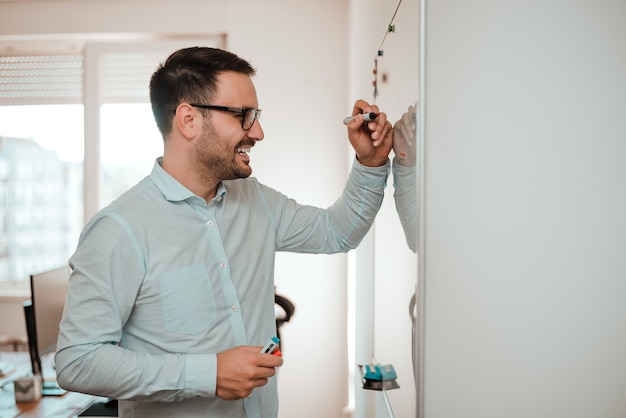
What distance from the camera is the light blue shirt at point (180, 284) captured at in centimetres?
108

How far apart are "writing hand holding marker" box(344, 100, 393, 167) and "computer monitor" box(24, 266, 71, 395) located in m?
1.70

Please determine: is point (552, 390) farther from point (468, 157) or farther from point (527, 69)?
point (527, 69)

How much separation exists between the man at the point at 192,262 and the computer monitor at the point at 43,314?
121cm

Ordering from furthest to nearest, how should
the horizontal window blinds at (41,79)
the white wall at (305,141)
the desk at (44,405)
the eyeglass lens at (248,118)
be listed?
the horizontal window blinds at (41,79) → the white wall at (305,141) → the desk at (44,405) → the eyeglass lens at (248,118)

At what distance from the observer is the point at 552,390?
2.63 ft

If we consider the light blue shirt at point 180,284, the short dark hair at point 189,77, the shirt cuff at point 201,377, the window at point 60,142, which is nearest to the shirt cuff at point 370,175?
the light blue shirt at point 180,284

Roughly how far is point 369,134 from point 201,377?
67cm

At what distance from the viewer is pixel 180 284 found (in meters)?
1.21

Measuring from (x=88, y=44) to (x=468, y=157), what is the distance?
3816 millimetres

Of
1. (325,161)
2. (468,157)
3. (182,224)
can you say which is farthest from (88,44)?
(468,157)

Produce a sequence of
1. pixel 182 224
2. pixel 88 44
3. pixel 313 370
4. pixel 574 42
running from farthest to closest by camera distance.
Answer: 1. pixel 88 44
2. pixel 313 370
3. pixel 182 224
4. pixel 574 42

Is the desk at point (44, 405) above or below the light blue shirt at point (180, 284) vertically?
below

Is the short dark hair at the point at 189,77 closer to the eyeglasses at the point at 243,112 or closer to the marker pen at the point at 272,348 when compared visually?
the eyeglasses at the point at 243,112

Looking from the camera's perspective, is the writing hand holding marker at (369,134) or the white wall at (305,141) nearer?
the writing hand holding marker at (369,134)
